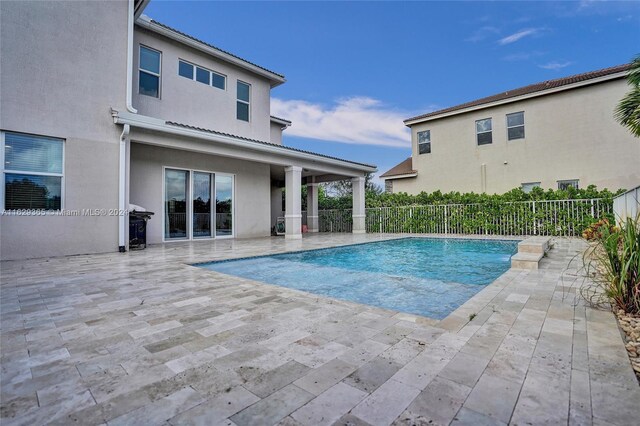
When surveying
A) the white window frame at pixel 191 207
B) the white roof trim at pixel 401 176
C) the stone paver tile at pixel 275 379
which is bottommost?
the stone paver tile at pixel 275 379

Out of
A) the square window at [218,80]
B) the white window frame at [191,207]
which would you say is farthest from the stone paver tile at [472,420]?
the square window at [218,80]

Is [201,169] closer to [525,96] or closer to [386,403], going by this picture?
[386,403]

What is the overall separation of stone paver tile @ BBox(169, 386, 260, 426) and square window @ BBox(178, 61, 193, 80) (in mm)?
11903

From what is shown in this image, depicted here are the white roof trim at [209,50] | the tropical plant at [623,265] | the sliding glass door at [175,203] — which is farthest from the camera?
the sliding glass door at [175,203]

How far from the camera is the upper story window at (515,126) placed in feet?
47.5

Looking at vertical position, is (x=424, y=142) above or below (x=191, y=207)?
above

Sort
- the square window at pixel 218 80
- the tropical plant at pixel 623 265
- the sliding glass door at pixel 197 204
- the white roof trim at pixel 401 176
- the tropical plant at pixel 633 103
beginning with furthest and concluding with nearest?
the white roof trim at pixel 401 176 < the square window at pixel 218 80 < the sliding glass door at pixel 197 204 < the tropical plant at pixel 633 103 < the tropical plant at pixel 623 265

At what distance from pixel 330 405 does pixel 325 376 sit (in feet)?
1.00

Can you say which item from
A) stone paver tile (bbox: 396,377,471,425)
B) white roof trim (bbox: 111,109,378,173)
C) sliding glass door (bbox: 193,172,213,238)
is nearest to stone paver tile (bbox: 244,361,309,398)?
stone paver tile (bbox: 396,377,471,425)

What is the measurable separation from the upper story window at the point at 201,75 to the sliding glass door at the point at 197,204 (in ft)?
11.5

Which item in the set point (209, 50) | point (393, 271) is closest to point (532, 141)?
point (393, 271)

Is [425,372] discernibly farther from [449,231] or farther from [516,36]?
[516,36]

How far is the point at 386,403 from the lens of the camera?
1651 millimetres

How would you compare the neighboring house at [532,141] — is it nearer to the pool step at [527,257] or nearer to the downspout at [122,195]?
the pool step at [527,257]
